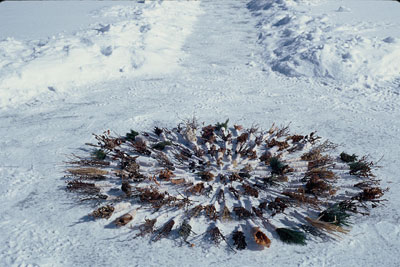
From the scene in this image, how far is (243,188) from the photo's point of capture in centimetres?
694

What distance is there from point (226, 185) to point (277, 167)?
1.32 meters

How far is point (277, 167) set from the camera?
23.9ft

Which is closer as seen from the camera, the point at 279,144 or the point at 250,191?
the point at 250,191

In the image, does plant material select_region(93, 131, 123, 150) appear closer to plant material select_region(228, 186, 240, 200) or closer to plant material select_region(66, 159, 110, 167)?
plant material select_region(66, 159, 110, 167)

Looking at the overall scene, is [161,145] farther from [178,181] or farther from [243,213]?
[243,213]

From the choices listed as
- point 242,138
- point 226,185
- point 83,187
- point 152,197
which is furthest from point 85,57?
point 226,185

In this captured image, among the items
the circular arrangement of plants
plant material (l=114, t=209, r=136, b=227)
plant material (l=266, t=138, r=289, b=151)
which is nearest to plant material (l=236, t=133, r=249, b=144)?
the circular arrangement of plants

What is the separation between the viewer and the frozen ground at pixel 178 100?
5414 millimetres

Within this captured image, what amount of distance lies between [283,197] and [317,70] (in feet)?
27.1

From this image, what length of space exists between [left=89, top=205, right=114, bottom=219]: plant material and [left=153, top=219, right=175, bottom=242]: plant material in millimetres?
1084

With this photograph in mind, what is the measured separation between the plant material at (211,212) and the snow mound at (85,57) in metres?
8.96

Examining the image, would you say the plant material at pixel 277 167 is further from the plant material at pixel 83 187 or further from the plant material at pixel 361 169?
the plant material at pixel 83 187

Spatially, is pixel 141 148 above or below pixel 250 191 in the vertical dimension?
above

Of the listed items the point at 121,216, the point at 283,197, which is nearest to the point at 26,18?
the point at 121,216
